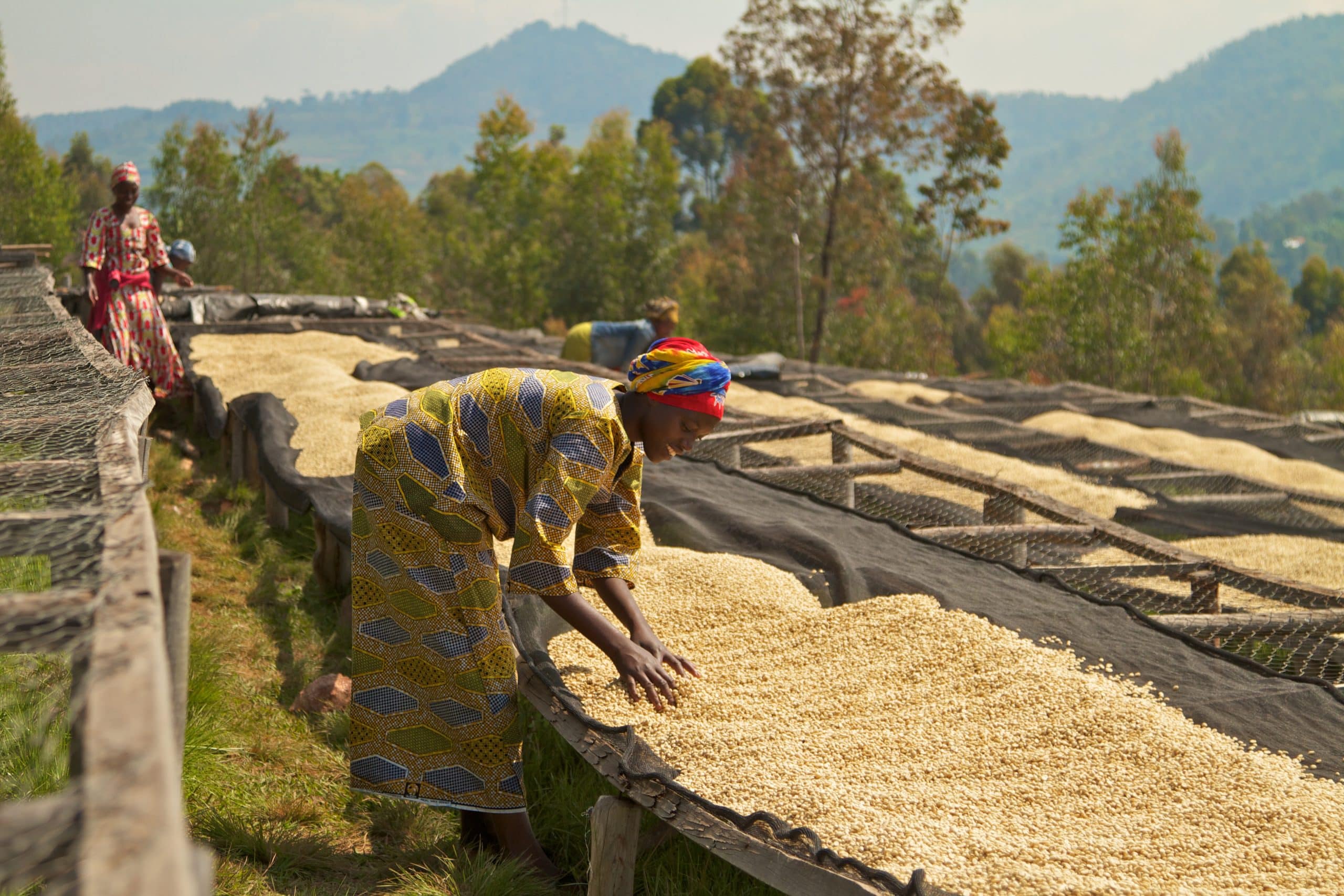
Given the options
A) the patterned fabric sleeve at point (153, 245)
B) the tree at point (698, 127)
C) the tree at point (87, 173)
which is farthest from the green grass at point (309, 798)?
the tree at point (698, 127)

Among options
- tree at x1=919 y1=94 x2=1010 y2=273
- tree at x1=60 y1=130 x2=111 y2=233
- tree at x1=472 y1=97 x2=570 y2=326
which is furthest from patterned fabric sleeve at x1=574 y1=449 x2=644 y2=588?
tree at x1=60 y1=130 x2=111 y2=233

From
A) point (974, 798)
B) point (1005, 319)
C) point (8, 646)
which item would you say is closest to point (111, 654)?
point (8, 646)

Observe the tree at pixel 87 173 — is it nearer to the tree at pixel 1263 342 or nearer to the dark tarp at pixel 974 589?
the tree at pixel 1263 342

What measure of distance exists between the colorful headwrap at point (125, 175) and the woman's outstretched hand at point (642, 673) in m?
4.04

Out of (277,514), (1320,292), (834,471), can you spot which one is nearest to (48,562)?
(277,514)

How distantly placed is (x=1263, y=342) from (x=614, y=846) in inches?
1061

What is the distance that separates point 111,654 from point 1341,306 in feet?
151

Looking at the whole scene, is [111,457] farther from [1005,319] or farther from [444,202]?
[444,202]

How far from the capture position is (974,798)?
1861 millimetres

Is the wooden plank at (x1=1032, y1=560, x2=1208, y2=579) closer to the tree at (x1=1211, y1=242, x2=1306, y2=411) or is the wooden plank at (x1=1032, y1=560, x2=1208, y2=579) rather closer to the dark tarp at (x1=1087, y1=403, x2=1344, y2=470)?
the dark tarp at (x1=1087, y1=403, x2=1344, y2=470)

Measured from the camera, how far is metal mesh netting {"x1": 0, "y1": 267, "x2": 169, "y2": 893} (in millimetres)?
673

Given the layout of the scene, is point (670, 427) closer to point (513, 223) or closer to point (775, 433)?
point (775, 433)

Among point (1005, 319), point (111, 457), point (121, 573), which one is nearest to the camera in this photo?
point (121, 573)

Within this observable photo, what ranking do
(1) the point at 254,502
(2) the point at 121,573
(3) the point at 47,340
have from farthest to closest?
(1) the point at 254,502, (3) the point at 47,340, (2) the point at 121,573
